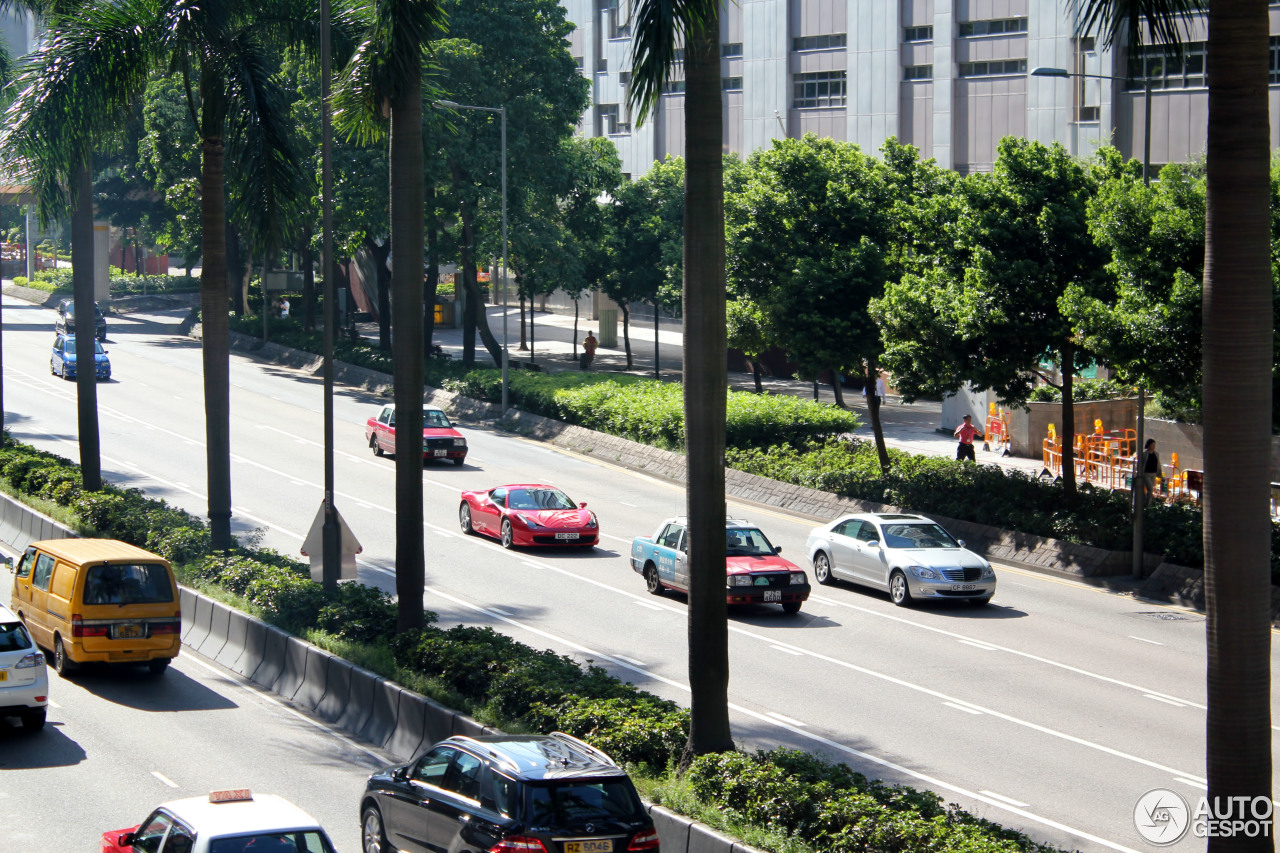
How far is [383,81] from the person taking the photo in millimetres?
18906

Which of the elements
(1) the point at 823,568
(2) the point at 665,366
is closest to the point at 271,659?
(1) the point at 823,568

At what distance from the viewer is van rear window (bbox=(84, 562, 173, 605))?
19438mm

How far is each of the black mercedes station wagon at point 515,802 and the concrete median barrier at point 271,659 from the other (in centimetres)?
800

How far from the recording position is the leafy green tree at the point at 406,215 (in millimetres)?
18656

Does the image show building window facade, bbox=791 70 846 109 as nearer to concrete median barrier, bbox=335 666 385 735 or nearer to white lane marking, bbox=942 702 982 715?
white lane marking, bbox=942 702 982 715

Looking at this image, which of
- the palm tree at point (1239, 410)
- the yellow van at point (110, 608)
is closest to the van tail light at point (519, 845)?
the palm tree at point (1239, 410)

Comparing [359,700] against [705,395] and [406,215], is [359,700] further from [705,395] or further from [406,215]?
[705,395]

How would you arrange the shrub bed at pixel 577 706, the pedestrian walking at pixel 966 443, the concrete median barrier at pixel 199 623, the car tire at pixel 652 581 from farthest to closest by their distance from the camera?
the pedestrian walking at pixel 966 443 → the car tire at pixel 652 581 → the concrete median barrier at pixel 199 623 → the shrub bed at pixel 577 706

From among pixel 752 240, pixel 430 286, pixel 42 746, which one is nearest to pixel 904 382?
pixel 752 240

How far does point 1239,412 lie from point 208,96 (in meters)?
19.7

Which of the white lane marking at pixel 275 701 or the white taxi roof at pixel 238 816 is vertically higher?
the white taxi roof at pixel 238 816

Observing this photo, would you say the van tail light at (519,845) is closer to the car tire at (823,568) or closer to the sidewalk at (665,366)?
the car tire at (823,568)

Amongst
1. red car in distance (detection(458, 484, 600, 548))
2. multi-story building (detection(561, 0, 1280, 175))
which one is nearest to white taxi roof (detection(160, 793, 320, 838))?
red car in distance (detection(458, 484, 600, 548))

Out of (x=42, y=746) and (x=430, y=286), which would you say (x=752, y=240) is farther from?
(x=42, y=746)
